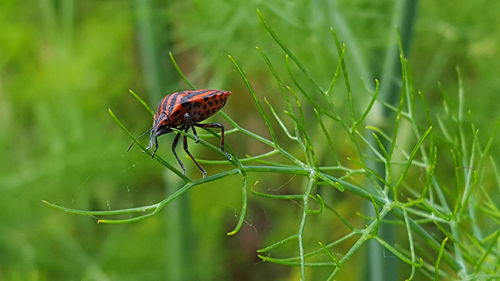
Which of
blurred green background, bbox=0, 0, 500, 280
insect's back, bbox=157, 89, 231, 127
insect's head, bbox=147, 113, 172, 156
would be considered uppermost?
insect's back, bbox=157, 89, 231, 127

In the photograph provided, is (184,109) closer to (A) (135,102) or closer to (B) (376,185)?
(B) (376,185)

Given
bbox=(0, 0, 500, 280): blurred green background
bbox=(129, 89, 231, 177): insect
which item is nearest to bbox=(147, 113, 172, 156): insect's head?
bbox=(129, 89, 231, 177): insect

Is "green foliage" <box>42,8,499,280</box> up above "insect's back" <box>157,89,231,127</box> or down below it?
below

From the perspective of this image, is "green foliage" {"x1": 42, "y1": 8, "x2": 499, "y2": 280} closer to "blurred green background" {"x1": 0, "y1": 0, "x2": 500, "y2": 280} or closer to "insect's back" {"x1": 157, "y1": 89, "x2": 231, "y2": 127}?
"insect's back" {"x1": 157, "y1": 89, "x2": 231, "y2": 127}

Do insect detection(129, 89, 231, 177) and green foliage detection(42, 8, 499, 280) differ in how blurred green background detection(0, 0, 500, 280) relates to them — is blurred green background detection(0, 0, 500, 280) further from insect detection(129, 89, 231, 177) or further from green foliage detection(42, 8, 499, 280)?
insect detection(129, 89, 231, 177)

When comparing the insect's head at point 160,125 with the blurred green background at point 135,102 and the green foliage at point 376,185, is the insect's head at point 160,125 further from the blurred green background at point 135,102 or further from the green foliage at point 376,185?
the blurred green background at point 135,102

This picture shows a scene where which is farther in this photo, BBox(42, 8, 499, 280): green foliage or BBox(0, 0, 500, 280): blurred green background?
BBox(0, 0, 500, 280): blurred green background

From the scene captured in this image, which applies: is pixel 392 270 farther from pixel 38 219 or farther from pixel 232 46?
pixel 38 219
